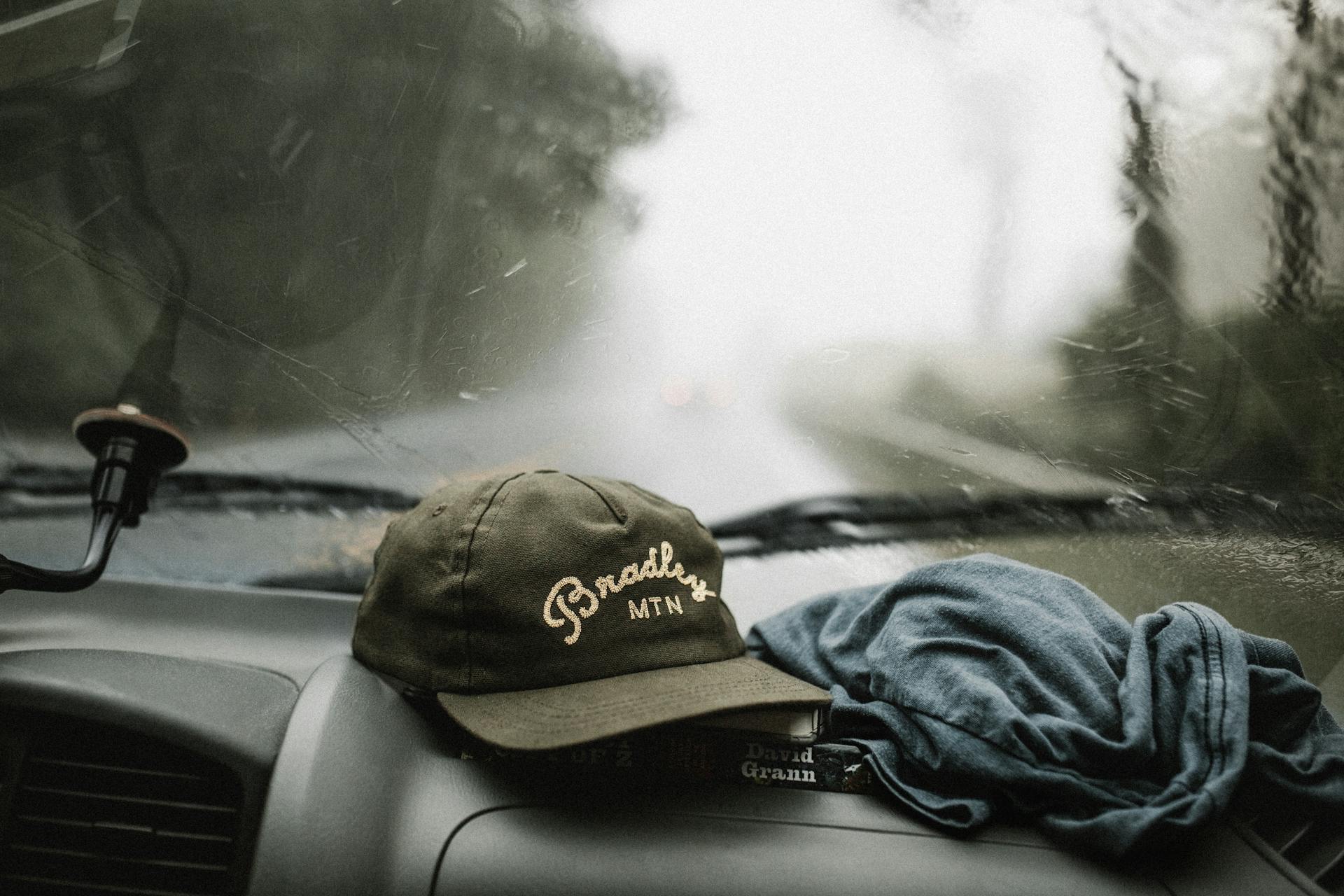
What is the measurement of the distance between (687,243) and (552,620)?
0.63 meters

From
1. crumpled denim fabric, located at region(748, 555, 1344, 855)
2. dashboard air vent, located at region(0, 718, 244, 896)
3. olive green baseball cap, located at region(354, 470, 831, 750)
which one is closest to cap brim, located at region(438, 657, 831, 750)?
olive green baseball cap, located at region(354, 470, 831, 750)

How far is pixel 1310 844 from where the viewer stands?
2.43 feet

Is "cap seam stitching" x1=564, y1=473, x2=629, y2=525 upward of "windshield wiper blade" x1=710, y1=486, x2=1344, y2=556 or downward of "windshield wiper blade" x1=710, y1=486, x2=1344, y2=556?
downward

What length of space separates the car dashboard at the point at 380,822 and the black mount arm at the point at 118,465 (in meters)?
0.16

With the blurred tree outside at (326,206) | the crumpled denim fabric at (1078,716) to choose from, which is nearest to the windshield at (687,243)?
→ the blurred tree outside at (326,206)

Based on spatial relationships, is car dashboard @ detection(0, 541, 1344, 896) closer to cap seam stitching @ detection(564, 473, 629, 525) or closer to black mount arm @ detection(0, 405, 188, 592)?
black mount arm @ detection(0, 405, 188, 592)

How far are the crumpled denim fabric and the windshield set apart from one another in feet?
0.95

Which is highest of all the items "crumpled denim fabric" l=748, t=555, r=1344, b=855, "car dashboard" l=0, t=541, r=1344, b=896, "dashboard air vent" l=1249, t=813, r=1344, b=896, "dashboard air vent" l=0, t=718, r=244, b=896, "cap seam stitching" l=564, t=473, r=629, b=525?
"cap seam stitching" l=564, t=473, r=629, b=525

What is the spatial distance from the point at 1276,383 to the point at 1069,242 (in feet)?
0.97

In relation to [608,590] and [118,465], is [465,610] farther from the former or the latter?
[118,465]

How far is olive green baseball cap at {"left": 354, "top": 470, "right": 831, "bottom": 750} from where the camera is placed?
2.44 feet

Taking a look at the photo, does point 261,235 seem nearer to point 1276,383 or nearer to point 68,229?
point 68,229

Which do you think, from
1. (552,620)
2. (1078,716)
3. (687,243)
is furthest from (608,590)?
(687,243)

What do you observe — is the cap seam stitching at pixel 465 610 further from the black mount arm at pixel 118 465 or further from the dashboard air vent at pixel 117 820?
the black mount arm at pixel 118 465
